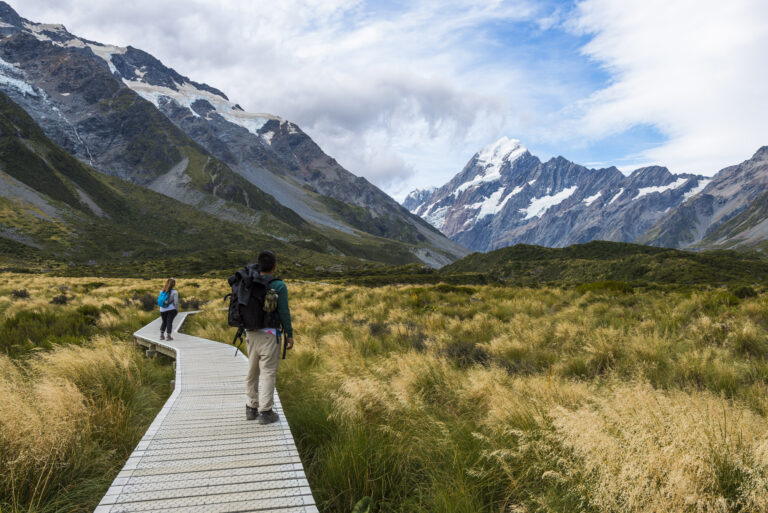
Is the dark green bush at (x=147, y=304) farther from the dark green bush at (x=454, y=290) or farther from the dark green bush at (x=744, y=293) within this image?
the dark green bush at (x=744, y=293)

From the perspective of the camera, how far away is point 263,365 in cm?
587

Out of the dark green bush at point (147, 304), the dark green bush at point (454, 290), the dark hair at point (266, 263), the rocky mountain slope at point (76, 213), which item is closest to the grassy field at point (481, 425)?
the dark hair at point (266, 263)

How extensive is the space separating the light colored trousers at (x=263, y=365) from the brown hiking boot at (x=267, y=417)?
67 mm

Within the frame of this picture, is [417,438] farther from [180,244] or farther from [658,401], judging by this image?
[180,244]

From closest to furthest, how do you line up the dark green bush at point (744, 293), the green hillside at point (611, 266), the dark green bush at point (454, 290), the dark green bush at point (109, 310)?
the dark green bush at point (744, 293), the dark green bush at point (109, 310), the dark green bush at point (454, 290), the green hillside at point (611, 266)

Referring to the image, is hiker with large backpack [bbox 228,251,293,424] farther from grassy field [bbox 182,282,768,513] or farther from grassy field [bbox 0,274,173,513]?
grassy field [bbox 0,274,173,513]

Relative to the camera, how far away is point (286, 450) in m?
→ 4.75

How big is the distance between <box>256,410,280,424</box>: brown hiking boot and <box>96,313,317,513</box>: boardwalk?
9cm

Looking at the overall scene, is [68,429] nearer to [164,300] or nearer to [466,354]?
[466,354]

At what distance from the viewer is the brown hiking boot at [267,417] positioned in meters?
5.65

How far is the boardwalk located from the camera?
362 centimetres

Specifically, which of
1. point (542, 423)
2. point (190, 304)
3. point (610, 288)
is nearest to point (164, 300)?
point (542, 423)

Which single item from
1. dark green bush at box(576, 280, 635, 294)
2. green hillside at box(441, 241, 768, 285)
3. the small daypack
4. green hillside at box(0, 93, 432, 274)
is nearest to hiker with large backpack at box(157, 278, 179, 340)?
the small daypack

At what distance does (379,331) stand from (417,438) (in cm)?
797
